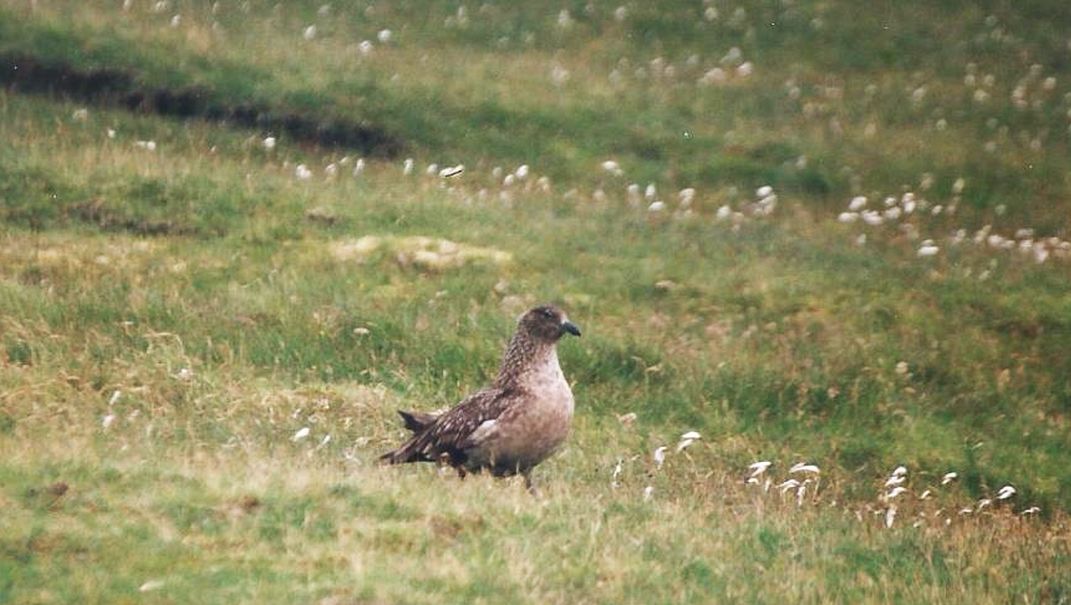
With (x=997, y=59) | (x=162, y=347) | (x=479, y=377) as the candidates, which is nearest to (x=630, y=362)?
(x=479, y=377)

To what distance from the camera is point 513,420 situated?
12211 millimetres

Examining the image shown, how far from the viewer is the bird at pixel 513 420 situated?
1223 cm

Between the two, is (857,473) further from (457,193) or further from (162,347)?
(457,193)

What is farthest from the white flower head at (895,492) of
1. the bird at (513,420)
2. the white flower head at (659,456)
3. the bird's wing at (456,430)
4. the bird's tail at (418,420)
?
the bird's tail at (418,420)

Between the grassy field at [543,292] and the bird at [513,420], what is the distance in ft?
0.85

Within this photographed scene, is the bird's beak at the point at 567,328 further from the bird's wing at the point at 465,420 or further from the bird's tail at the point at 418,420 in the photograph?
the bird's tail at the point at 418,420

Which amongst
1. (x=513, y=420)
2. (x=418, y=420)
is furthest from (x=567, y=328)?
(x=418, y=420)

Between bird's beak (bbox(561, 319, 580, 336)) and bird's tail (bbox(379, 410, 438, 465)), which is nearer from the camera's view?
bird's tail (bbox(379, 410, 438, 465))

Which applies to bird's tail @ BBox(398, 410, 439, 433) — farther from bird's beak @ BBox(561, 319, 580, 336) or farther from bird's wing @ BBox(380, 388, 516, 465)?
bird's beak @ BBox(561, 319, 580, 336)

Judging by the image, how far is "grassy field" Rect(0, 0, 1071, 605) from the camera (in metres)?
10.2

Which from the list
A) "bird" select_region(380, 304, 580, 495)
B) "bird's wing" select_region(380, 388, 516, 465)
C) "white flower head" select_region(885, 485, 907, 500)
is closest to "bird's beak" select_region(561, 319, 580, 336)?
"bird" select_region(380, 304, 580, 495)

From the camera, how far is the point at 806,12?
3431cm

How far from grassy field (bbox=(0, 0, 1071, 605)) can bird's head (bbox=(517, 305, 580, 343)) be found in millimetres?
1161

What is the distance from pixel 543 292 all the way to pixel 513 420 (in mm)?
7297
